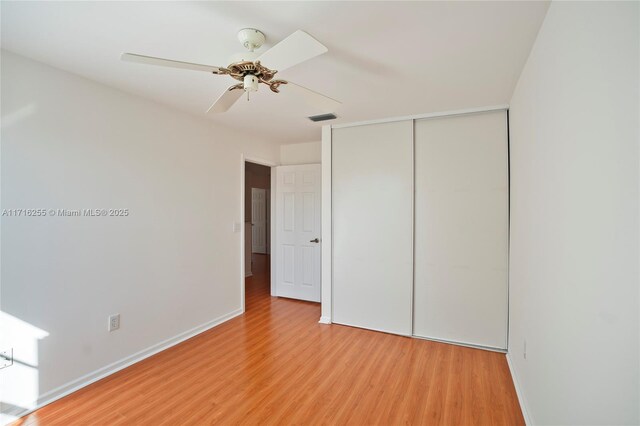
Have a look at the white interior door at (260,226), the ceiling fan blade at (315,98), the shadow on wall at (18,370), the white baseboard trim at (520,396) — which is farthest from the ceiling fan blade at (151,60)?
the white interior door at (260,226)

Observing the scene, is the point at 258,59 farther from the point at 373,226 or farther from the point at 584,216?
the point at 373,226

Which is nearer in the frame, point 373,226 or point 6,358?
point 6,358

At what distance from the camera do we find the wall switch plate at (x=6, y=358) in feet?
6.37

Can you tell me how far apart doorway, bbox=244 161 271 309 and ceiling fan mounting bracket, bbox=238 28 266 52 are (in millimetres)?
4464

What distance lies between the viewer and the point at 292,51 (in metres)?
1.47

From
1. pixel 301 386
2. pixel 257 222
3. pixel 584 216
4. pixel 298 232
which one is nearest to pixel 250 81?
pixel 584 216

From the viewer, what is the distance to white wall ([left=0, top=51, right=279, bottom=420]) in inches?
79.4

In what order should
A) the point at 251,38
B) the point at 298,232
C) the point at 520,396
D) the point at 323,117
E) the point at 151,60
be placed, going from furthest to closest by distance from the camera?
the point at 298,232 < the point at 323,117 < the point at 520,396 < the point at 251,38 < the point at 151,60

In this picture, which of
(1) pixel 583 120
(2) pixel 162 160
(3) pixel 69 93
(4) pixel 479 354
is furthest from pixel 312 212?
(1) pixel 583 120

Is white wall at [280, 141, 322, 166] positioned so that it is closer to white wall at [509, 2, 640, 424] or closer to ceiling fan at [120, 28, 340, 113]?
ceiling fan at [120, 28, 340, 113]

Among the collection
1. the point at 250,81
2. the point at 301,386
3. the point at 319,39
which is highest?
the point at 319,39

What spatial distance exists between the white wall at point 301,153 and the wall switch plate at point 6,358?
361 cm

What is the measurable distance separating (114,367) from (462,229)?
11.3 ft

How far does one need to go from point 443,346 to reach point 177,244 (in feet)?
9.63
